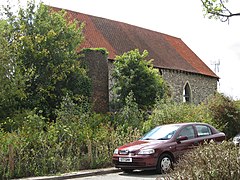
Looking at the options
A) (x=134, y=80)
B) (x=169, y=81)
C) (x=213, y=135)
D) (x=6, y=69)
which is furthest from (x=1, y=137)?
(x=169, y=81)

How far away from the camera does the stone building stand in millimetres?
25439

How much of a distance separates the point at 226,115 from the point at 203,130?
8453 millimetres

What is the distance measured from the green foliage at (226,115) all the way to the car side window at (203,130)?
7697 millimetres

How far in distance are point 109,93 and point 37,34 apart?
22.2 feet

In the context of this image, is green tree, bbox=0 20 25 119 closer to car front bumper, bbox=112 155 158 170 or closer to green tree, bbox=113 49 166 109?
green tree, bbox=113 49 166 109

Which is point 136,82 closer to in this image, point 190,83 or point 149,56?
point 149,56

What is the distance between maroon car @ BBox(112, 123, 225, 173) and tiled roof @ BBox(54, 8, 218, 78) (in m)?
18.4

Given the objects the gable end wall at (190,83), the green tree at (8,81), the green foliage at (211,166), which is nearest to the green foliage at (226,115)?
the green tree at (8,81)

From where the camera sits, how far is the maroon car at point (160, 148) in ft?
35.2

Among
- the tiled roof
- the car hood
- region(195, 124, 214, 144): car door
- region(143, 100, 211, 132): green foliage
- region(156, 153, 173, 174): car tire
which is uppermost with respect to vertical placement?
the tiled roof

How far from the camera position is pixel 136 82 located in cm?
2547

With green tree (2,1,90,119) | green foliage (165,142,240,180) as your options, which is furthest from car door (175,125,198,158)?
green tree (2,1,90,119)

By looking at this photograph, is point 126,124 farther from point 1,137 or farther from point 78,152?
point 1,137

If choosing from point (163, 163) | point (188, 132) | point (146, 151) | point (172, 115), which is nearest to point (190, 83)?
point (172, 115)
